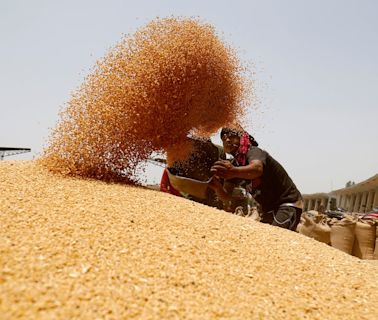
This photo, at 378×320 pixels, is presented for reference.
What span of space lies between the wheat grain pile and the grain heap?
78 centimetres

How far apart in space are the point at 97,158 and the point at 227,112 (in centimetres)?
136

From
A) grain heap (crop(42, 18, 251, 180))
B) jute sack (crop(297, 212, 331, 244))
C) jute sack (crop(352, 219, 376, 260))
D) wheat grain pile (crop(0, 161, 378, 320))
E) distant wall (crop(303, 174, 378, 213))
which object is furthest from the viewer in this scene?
distant wall (crop(303, 174, 378, 213))

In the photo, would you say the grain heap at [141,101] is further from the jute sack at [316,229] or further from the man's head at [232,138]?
the jute sack at [316,229]

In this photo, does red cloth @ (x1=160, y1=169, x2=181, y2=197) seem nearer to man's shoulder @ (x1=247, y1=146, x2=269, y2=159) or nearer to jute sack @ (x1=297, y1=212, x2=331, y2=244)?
man's shoulder @ (x1=247, y1=146, x2=269, y2=159)

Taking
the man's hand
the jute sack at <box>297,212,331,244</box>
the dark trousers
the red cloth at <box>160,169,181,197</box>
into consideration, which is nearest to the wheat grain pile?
the man's hand

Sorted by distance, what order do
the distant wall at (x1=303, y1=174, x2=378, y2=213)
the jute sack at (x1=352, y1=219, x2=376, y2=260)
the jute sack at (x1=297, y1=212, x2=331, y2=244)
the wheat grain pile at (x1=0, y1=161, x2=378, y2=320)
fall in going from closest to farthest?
the wheat grain pile at (x1=0, y1=161, x2=378, y2=320), the jute sack at (x1=352, y1=219, x2=376, y2=260), the jute sack at (x1=297, y1=212, x2=331, y2=244), the distant wall at (x1=303, y1=174, x2=378, y2=213)

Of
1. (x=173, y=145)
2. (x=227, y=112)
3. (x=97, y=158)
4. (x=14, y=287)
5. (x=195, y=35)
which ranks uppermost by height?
(x=195, y=35)

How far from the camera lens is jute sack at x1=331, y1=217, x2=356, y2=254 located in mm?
5613

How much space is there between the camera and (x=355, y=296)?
1916 mm

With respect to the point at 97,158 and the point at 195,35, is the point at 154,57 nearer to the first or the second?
the point at 195,35

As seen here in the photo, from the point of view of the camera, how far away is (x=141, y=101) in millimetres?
3381

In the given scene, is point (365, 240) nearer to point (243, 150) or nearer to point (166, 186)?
point (243, 150)

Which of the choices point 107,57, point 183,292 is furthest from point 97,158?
point 183,292

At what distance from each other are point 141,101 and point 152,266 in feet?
6.51
